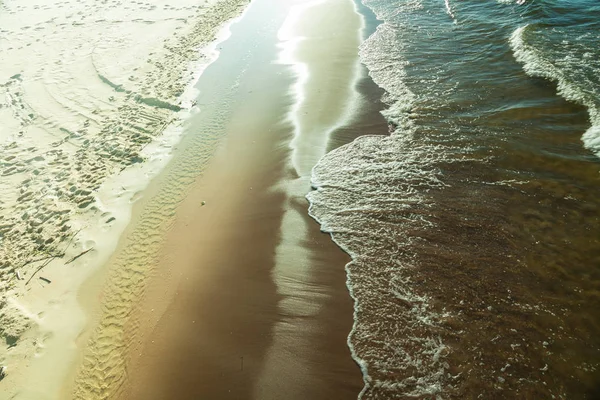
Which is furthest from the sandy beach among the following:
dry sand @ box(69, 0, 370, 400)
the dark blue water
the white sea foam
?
the white sea foam

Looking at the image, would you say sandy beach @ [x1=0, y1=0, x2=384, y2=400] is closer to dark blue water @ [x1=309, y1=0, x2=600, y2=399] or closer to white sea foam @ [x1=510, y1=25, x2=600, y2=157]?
dark blue water @ [x1=309, y1=0, x2=600, y2=399]

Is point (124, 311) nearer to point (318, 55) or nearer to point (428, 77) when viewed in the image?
point (428, 77)

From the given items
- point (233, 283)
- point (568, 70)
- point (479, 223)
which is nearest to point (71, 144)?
point (233, 283)

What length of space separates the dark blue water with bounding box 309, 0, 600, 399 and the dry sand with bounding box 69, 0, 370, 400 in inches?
19.1

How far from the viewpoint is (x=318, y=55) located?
11719 mm

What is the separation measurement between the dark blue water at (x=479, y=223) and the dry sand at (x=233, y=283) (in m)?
0.49

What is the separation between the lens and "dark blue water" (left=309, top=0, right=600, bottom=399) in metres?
3.92

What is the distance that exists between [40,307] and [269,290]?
3.56m

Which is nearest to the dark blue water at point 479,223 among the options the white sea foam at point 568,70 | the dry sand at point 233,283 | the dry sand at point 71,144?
the white sea foam at point 568,70

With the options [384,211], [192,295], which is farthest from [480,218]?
[192,295]

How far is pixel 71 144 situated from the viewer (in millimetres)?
8914

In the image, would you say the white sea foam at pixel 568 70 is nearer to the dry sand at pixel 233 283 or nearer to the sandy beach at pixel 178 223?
the sandy beach at pixel 178 223

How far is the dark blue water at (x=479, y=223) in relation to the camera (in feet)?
12.9

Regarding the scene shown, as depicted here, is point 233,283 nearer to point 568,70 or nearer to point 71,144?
point 71,144
